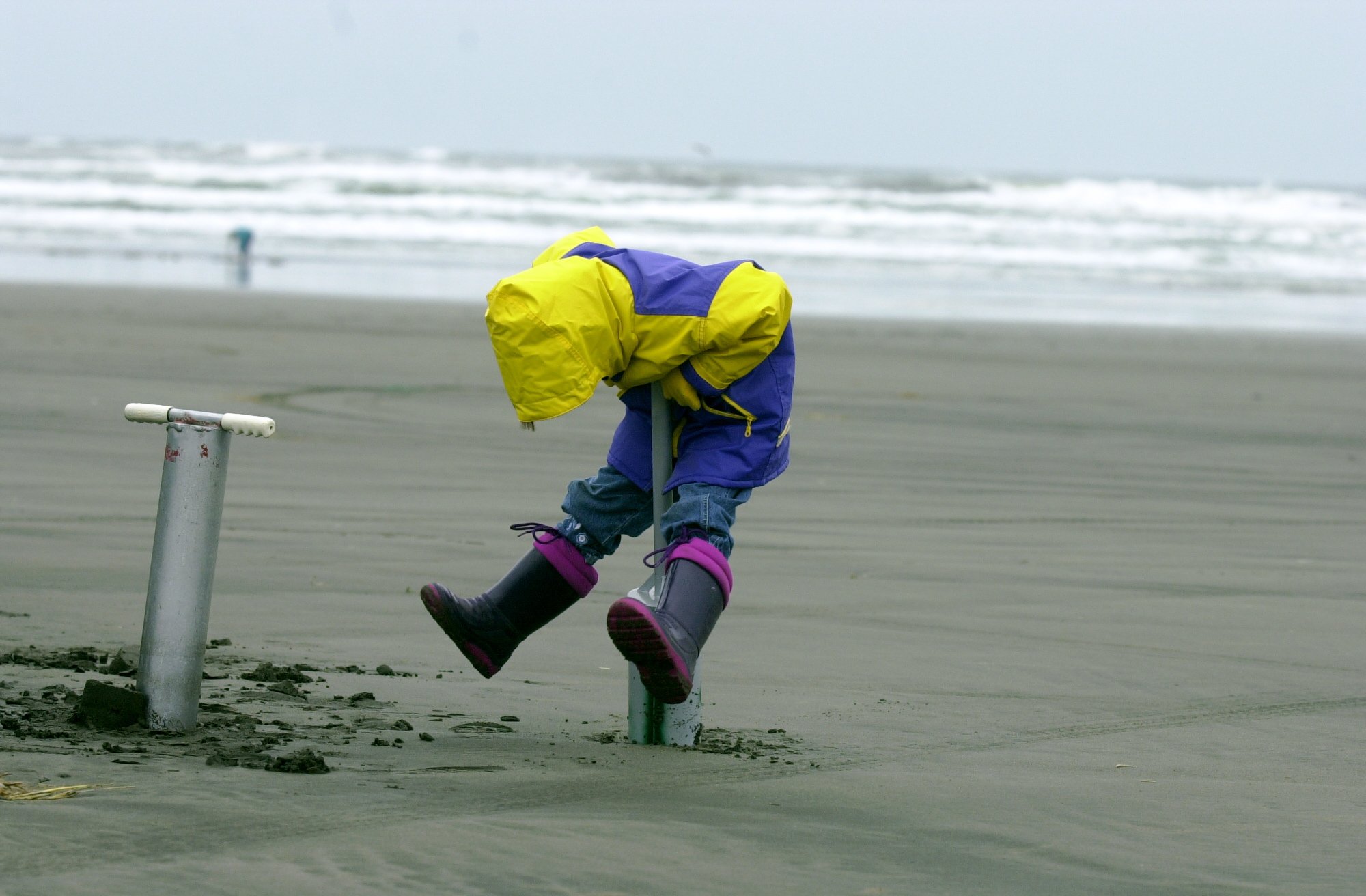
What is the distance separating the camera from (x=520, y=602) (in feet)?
12.0

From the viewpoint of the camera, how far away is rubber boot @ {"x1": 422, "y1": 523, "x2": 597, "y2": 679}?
3654 millimetres

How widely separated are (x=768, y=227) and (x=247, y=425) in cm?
3612

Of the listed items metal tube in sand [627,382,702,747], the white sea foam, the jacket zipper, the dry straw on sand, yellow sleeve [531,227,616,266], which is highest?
the white sea foam

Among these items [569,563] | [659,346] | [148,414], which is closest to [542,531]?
[569,563]

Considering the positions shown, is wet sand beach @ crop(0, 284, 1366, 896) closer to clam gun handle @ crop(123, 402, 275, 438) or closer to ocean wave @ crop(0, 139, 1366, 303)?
clam gun handle @ crop(123, 402, 275, 438)

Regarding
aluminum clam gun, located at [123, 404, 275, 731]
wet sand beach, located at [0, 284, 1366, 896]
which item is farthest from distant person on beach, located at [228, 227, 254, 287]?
aluminum clam gun, located at [123, 404, 275, 731]

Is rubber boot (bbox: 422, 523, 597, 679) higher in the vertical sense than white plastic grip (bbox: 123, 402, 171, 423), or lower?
lower

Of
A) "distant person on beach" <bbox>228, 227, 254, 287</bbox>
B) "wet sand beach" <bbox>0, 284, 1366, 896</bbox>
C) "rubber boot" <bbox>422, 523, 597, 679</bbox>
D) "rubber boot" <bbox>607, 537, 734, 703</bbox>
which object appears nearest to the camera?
"wet sand beach" <bbox>0, 284, 1366, 896</bbox>

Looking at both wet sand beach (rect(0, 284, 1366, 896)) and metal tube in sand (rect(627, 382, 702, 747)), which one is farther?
metal tube in sand (rect(627, 382, 702, 747))

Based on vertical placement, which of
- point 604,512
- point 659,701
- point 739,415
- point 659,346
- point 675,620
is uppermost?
point 659,346

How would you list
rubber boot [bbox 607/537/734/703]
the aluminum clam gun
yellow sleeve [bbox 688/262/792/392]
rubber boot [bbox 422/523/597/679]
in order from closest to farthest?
rubber boot [bbox 607/537/734/703] → the aluminum clam gun → yellow sleeve [bbox 688/262/792/392] → rubber boot [bbox 422/523/597/679]

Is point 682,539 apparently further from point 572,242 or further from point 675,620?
point 572,242

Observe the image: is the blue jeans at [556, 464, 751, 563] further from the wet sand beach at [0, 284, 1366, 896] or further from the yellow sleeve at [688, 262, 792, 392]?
the wet sand beach at [0, 284, 1366, 896]

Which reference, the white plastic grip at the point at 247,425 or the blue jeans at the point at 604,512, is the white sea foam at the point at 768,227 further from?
the white plastic grip at the point at 247,425
